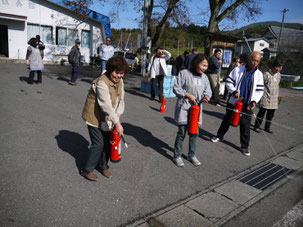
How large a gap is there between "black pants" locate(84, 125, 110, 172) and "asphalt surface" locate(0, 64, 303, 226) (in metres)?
0.28

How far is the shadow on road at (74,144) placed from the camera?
4124 mm

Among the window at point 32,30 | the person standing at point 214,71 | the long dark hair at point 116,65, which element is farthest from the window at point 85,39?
the long dark hair at point 116,65

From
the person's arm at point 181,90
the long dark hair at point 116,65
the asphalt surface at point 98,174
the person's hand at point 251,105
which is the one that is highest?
the long dark hair at point 116,65

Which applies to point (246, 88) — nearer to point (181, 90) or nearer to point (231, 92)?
point (231, 92)

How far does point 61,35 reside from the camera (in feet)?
63.8

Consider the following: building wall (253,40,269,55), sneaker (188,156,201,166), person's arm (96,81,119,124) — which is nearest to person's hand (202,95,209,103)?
sneaker (188,156,201,166)

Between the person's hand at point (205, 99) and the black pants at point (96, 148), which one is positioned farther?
the person's hand at point (205, 99)

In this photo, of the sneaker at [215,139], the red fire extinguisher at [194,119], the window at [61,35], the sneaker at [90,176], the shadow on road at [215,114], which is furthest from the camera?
the window at [61,35]

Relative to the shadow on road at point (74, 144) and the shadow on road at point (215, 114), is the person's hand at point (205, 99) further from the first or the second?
the shadow on road at point (215, 114)

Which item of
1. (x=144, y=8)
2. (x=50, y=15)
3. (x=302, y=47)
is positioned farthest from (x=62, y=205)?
(x=302, y=47)

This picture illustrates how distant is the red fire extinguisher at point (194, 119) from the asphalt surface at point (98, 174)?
718 mm

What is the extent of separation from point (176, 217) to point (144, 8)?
14258 millimetres

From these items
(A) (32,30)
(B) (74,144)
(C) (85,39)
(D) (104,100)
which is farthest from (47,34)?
(D) (104,100)

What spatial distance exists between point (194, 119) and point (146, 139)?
174cm
